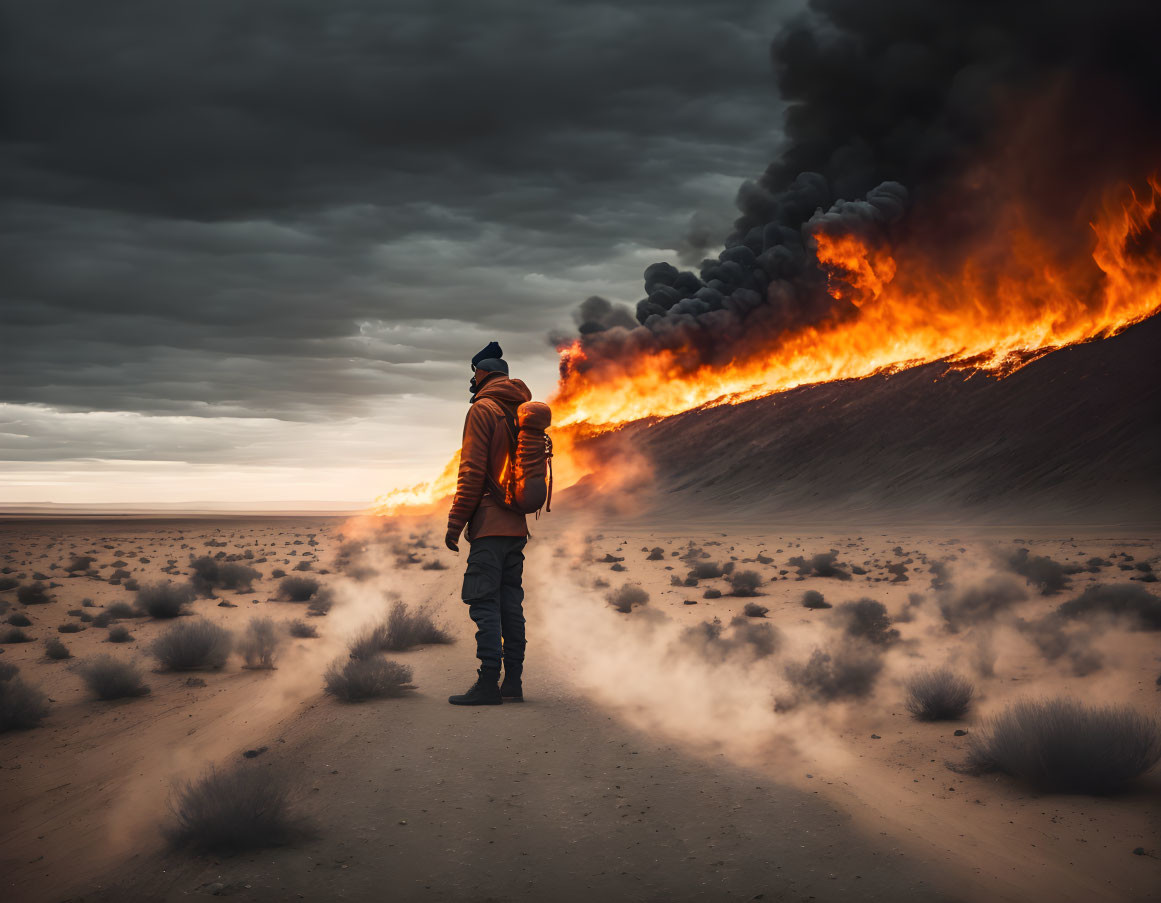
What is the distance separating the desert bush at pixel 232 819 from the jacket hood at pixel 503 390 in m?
4.20

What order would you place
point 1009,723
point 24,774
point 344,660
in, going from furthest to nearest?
point 344,660 → point 24,774 → point 1009,723

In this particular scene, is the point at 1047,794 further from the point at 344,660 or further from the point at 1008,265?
the point at 1008,265

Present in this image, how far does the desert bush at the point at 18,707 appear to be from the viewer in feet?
26.6

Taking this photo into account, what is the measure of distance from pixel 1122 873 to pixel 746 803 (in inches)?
78.4

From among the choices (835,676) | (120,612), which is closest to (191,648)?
(120,612)

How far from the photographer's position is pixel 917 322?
92.9 meters

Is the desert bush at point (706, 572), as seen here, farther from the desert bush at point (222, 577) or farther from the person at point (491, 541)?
the person at point (491, 541)

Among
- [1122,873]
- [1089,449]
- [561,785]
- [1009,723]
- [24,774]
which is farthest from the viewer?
[1089,449]

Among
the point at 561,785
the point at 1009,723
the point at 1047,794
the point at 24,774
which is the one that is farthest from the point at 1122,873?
the point at 24,774

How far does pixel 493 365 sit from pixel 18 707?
533cm

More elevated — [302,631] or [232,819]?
[232,819]

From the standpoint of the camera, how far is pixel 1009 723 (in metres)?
6.38

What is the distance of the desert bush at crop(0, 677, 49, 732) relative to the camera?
8094 millimetres

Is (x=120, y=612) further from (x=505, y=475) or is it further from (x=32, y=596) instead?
(x=505, y=475)
